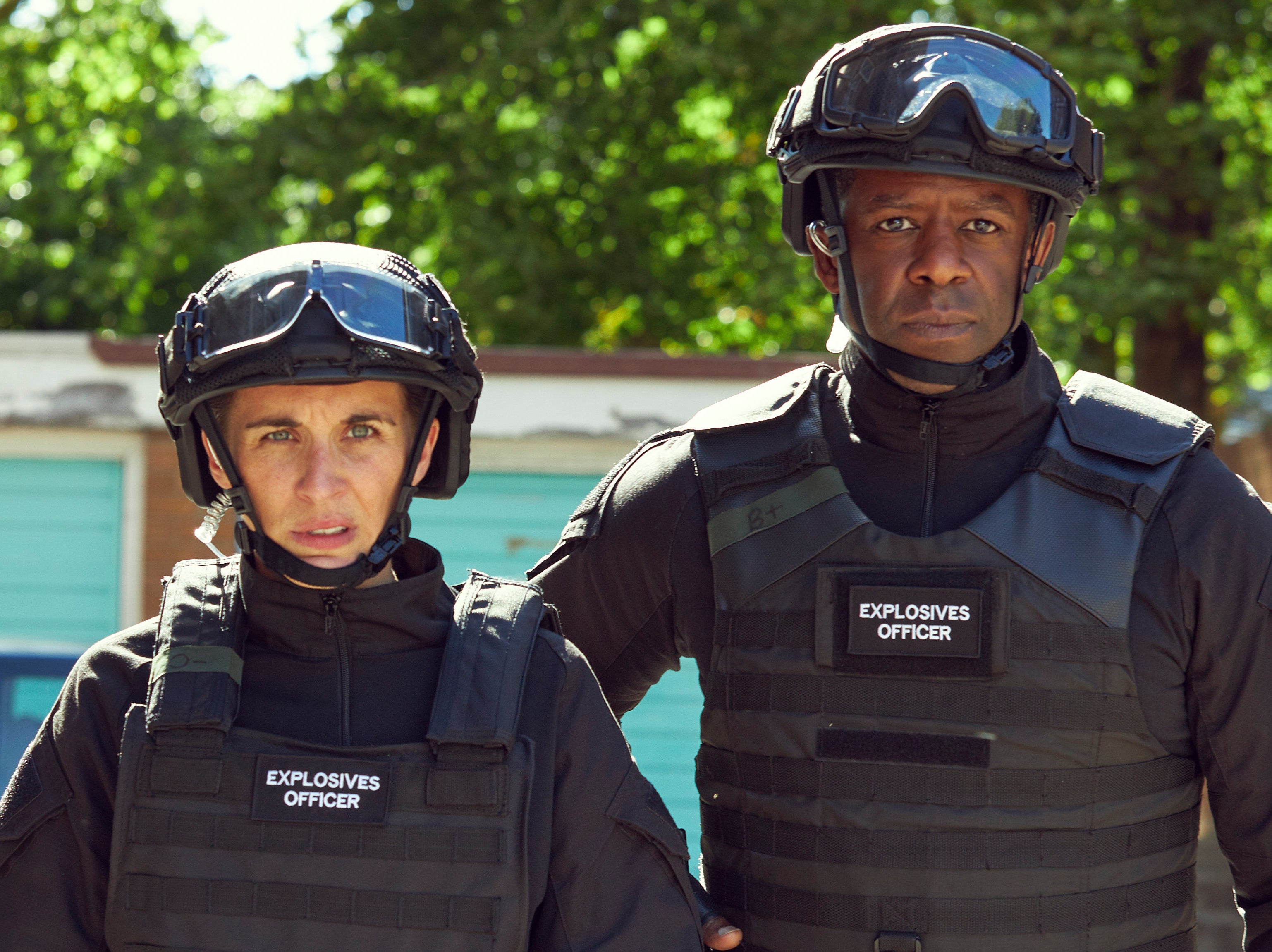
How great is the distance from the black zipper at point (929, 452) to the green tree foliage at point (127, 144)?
10702 mm

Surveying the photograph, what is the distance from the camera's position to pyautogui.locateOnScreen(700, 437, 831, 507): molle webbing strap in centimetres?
247

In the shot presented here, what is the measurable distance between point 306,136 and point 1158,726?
10953mm

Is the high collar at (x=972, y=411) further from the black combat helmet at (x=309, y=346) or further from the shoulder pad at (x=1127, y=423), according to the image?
the black combat helmet at (x=309, y=346)

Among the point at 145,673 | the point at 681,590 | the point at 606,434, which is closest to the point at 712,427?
the point at 681,590

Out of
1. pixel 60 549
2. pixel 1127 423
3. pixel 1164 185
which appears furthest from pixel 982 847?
pixel 1164 185

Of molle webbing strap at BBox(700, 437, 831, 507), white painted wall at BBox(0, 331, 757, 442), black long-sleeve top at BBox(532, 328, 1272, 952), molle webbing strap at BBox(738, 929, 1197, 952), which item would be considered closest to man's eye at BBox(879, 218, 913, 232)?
black long-sleeve top at BBox(532, 328, 1272, 952)

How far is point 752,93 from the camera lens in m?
11.9

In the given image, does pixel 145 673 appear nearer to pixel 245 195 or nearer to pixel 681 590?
pixel 681 590

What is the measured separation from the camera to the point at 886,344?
2.48 metres

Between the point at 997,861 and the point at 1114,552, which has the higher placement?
the point at 1114,552

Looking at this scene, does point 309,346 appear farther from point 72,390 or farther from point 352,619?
point 72,390

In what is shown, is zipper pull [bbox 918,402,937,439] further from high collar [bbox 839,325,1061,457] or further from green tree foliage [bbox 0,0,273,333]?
green tree foliage [bbox 0,0,273,333]

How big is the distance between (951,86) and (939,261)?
1.06 feet

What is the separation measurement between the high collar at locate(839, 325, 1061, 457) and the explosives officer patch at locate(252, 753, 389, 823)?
1.06 metres
